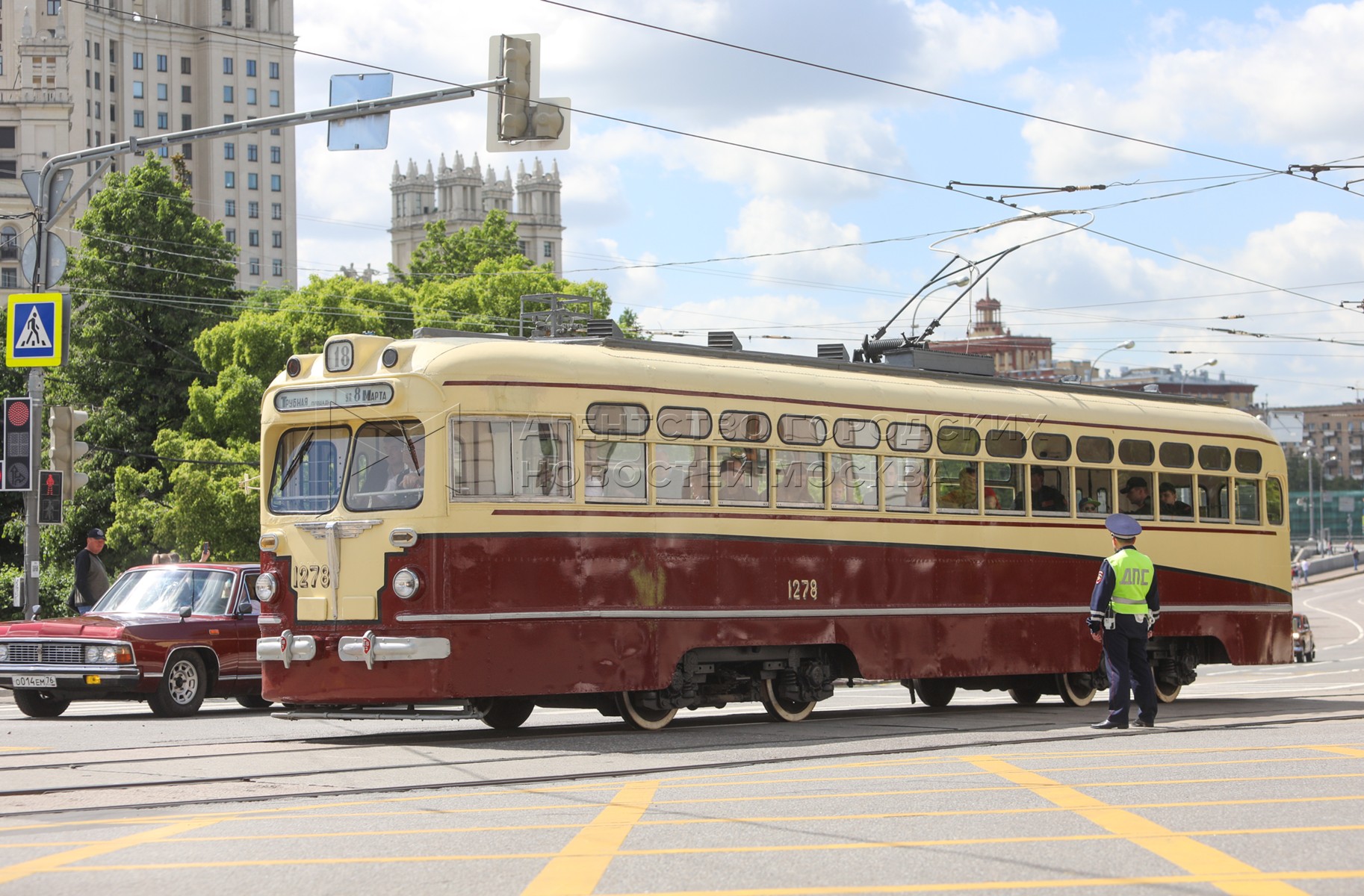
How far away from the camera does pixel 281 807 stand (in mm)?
9672

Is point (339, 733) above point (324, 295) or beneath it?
beneath

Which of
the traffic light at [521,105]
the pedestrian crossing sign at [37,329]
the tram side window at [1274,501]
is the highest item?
the traffic light at [521,105]

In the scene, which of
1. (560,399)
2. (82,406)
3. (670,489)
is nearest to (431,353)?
(560,399)

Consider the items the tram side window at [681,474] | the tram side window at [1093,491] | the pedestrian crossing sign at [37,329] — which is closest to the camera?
the tram side window at [681,474]

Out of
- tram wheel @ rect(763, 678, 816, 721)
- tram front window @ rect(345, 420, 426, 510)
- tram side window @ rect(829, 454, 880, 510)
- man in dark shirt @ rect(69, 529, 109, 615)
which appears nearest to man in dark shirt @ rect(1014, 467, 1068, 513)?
tram side window @ rect(829, 454, 880, 510)

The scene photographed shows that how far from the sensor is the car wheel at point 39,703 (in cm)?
1794

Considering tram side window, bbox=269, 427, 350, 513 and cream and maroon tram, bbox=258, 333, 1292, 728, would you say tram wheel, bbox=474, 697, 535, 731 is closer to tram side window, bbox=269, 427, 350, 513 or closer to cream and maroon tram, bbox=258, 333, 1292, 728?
cream and maroon tram, bbox=258, 333, 1292, 728

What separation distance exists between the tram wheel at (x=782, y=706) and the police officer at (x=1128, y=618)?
2452 mm

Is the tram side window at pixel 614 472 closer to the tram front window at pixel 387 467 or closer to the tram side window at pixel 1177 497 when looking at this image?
the tram front window at pixel 387 467

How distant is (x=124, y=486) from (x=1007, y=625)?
4052cm

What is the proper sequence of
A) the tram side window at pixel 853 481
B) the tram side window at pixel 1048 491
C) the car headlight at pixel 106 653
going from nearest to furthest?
the tram side window at pixel 853 481 < the car headlight at pixel 106 653 < the tram side window at pixel 1048 491

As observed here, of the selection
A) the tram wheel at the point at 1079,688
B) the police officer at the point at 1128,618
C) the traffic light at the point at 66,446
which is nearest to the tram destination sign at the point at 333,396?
the police officer at the point at 1128,618

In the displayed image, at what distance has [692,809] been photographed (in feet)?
30.8

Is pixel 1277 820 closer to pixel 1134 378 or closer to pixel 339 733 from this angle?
pixel 339 733
